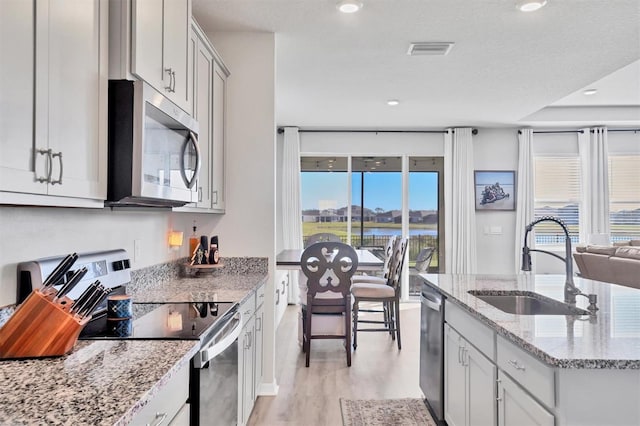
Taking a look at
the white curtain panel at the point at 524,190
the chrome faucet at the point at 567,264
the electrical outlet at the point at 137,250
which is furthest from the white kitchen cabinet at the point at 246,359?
the white curtain panel at the point at 524,190

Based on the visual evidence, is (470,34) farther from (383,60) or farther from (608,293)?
(608,293)

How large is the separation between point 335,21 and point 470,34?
1006 mm

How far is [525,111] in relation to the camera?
5414mm

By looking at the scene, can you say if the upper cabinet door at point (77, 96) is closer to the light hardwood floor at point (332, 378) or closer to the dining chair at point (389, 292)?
the light hardwood floor at point (332, 378)

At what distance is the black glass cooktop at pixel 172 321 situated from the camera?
57.5 inches

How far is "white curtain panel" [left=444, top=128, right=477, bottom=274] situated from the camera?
6.36 metres

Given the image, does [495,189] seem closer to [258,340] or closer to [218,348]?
[258,340]

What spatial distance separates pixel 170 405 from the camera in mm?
1228

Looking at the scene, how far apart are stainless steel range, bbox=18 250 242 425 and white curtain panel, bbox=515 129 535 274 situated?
5.44m

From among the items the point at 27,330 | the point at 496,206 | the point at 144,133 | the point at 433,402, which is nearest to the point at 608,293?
the point at 433,402

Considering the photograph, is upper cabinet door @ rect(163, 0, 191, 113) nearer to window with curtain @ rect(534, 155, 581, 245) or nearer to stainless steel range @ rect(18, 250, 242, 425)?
stainless steel range @ rect(18, 250, 242, 425)

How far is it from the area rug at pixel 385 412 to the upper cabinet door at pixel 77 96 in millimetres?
2178

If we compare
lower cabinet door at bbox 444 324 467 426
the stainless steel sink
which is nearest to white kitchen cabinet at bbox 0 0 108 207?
lower cabinet door at bbox 444 324 467 426

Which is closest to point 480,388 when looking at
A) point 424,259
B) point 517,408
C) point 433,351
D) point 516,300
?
point 517,408
